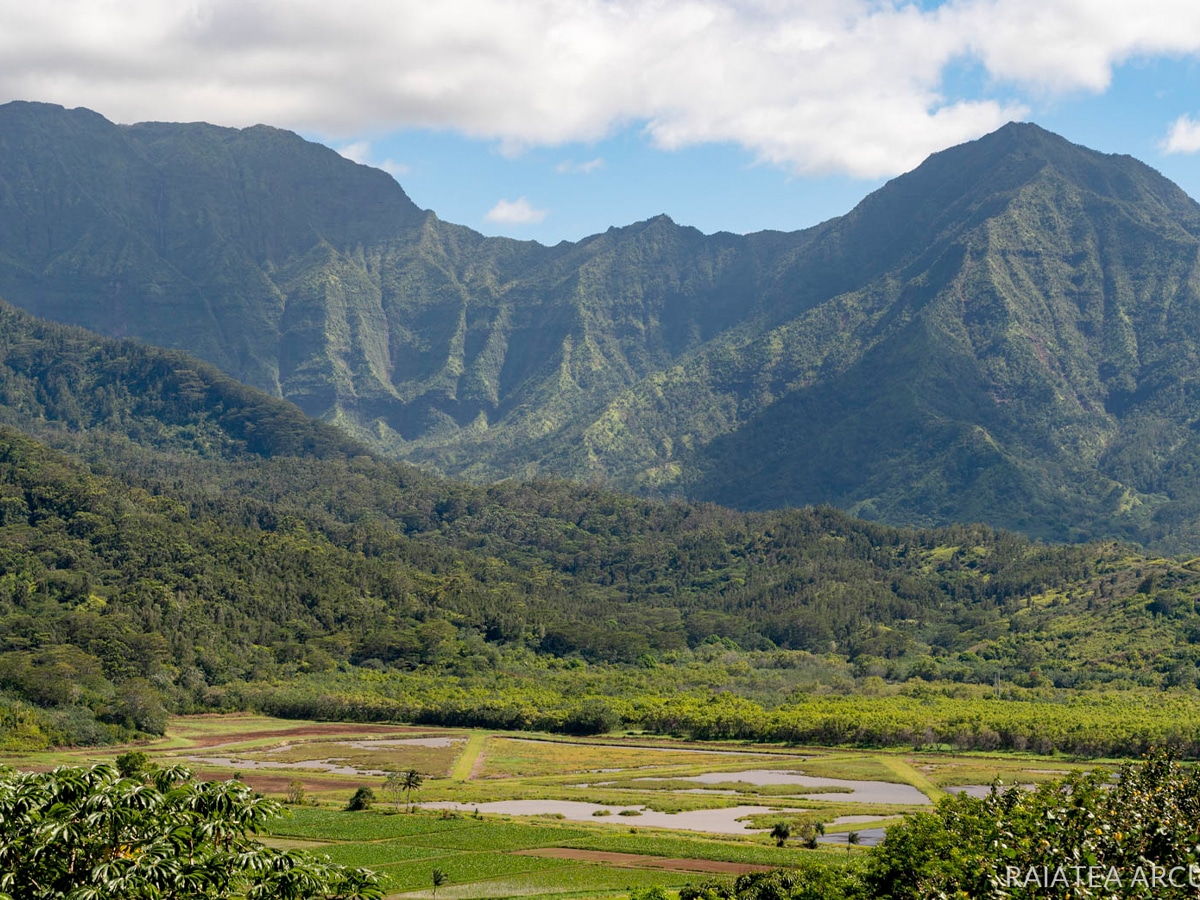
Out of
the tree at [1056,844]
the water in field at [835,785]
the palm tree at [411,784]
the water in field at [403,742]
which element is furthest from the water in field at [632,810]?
the water in field at [403,742]

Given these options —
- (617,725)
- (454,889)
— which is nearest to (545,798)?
(454,889)

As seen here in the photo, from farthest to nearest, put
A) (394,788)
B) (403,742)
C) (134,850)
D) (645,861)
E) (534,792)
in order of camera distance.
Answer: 1. (403,742)
2. (534,792)
3. (394,788)
4. (645,861)
5. (134,850)

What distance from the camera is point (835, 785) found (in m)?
131

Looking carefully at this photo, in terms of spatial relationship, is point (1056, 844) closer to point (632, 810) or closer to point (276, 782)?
point (632, 810)

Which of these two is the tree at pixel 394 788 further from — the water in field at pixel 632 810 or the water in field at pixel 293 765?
the water in field at pixel 293 765

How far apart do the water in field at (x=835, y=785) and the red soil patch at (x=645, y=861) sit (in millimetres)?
31505

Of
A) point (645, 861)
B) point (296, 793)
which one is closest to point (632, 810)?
point (645, 861)

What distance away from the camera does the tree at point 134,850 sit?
1972 inches

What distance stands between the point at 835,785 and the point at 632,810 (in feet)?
78.1

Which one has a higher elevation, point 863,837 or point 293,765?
point 863,837

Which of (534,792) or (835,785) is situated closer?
(534,792)

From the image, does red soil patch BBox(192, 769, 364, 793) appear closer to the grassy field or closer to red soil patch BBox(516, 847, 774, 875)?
the grassy field

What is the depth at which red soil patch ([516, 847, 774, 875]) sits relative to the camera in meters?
90.2

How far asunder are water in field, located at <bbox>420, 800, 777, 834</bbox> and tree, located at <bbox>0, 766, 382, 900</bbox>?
5754 centimetres
